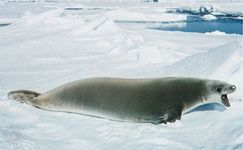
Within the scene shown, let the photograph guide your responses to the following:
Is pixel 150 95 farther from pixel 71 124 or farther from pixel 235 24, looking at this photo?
pixel 235 24

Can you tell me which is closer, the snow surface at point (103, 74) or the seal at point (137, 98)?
the snow surface at point (103, 74)

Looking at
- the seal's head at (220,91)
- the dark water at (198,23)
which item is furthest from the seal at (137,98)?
the dark water at (198,23)

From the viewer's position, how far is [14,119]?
2643 millimetres

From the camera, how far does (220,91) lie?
2748 millimetres

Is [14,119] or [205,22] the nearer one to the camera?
[14,119]

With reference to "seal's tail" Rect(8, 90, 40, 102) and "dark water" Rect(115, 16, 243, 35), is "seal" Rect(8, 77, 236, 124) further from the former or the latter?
"dark water" Rect(115, 16, 243, 35)

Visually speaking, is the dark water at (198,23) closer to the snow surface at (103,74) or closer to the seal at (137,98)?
the snow surface at (103,74)

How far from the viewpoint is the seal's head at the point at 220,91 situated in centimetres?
271

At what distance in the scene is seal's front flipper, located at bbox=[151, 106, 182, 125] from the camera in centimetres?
262

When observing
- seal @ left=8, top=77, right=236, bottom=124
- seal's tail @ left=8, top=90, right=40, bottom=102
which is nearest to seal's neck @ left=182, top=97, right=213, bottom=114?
seal @ left=8, top=77, right=236, bottom=124

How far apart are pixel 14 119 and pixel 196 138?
1125mm

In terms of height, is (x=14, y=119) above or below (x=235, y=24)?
above

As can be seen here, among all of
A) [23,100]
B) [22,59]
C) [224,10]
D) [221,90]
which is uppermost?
[221,90]

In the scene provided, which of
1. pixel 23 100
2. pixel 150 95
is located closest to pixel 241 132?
pixel 150 95
